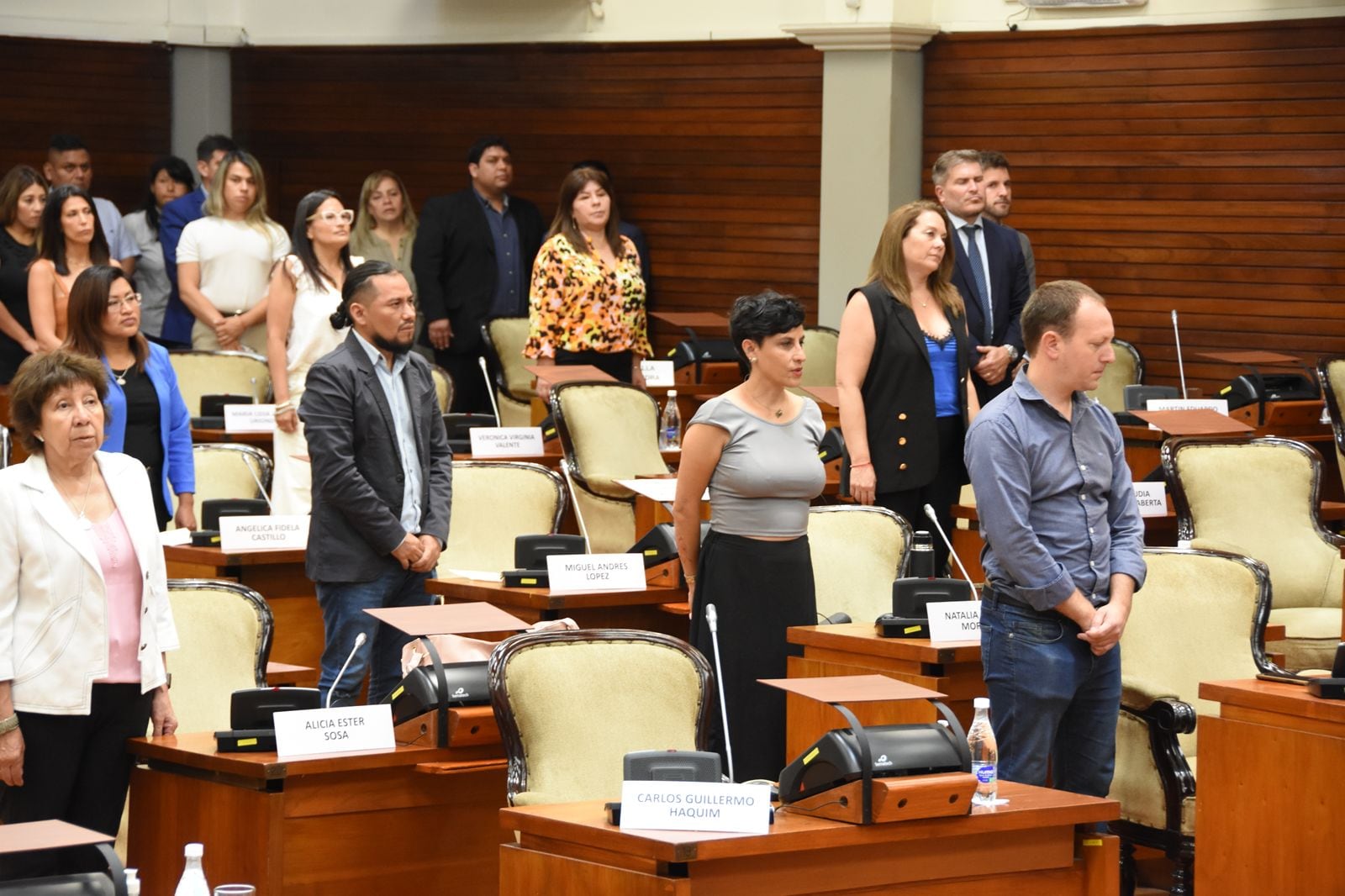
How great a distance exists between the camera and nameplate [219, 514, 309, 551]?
5777 millimetres

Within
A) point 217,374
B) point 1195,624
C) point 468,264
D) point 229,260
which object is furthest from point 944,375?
point 468,264

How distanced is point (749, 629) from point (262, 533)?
68.0 inches

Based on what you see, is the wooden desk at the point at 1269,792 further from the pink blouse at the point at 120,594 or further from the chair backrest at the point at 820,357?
the chair backrest at the point at 820,357

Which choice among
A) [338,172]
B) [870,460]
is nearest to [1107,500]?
[870,460]

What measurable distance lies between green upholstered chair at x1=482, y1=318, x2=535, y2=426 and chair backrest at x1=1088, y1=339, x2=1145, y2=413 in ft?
8.25

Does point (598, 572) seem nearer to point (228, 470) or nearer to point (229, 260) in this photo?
point (228, 470)

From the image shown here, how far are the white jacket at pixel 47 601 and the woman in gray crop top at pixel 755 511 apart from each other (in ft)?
4.53

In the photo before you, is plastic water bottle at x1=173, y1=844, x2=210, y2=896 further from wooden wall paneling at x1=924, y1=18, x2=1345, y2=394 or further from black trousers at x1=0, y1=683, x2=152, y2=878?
wooden wall paneling at x1=924, y1=18, x2=1345, y2=394

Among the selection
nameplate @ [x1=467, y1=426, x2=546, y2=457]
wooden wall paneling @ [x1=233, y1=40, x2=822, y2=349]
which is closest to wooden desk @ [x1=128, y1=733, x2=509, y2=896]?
nameplate @ [x1=467, y1=426, x2=546, y2=457]

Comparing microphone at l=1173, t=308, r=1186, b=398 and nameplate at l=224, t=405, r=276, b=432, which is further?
microphone at l=1173, t=308, r=1186, b=398

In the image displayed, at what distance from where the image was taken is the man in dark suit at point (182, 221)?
9.83m

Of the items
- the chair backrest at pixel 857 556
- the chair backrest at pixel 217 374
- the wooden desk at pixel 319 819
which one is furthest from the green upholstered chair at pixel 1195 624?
the chair backrest at pixel 217 374

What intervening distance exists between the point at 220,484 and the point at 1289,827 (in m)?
3.71

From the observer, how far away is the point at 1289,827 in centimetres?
421
